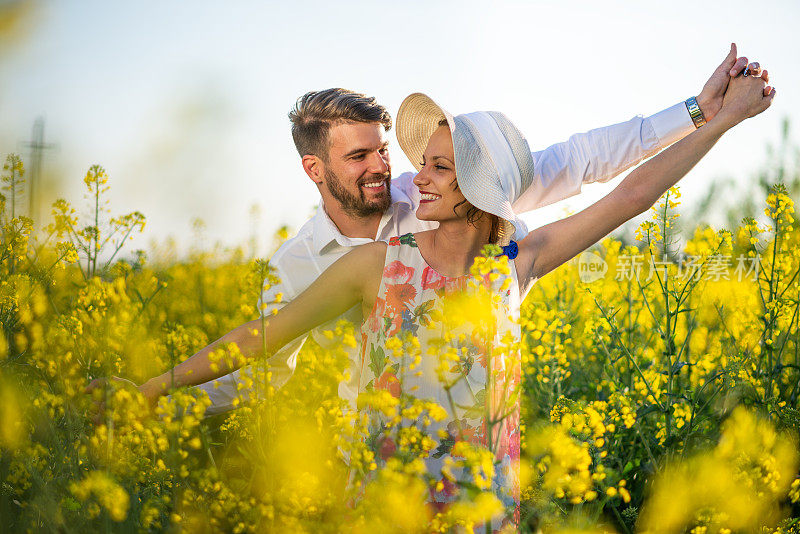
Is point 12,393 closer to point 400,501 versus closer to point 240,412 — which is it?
point 240,412

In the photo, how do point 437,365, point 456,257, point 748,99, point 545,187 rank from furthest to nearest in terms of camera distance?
point 545,187 → point 748,99 → point 456,257 → point 437,365

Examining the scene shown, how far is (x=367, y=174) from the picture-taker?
9.88 feet

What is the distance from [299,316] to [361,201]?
1.05 metres

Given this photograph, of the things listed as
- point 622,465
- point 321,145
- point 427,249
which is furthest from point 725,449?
point 321,145

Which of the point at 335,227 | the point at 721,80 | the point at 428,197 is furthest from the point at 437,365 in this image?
the point at 721,80

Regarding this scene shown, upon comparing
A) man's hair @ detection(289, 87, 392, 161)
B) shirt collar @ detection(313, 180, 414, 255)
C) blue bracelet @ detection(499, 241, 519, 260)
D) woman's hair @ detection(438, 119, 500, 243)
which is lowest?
blue bracelet @ detection(499, 241, 519, 260)

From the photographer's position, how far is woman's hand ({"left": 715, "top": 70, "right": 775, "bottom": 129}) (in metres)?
2.21

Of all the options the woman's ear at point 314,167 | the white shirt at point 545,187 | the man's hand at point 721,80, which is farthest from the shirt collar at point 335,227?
the man's hand at point 721,80

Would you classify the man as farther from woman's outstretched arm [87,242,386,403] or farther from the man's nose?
woman's outstretched arm [87,242,386,403]

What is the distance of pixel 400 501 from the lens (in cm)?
135

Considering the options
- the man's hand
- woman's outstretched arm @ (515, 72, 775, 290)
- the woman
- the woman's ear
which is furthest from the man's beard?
the man's hand

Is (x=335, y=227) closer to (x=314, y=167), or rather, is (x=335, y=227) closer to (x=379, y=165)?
(x=379, y=165)

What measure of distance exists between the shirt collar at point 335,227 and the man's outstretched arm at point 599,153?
0.50 m

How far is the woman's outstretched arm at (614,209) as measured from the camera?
203cm
